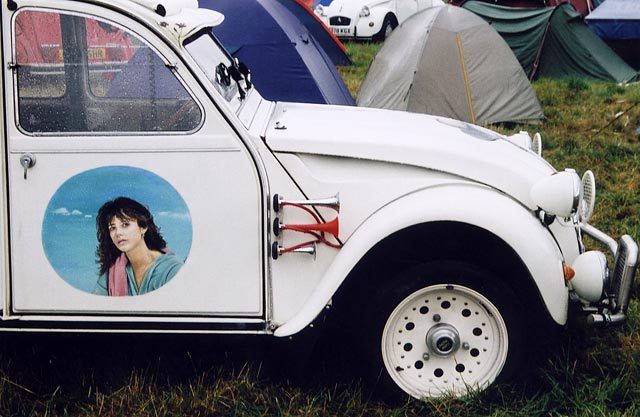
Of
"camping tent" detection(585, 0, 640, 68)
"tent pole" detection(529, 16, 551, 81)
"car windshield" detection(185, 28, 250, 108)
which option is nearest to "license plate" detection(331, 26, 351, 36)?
"tent pole" detection(529, 16, 551, 81)

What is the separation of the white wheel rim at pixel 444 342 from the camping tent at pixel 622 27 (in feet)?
32.5

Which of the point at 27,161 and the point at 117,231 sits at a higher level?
the point at 27,161

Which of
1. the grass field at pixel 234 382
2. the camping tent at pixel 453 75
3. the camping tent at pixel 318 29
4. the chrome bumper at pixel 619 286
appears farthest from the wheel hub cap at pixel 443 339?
the camping tent at pixel 318 29

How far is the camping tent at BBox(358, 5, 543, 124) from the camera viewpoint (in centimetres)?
888

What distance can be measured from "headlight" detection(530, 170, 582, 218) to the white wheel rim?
0.48 metres

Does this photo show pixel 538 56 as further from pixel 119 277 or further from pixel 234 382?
pixel 119 277

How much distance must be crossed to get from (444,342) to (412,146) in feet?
2.84

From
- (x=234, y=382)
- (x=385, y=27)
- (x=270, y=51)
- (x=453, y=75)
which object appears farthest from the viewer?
(x=385, y=27)

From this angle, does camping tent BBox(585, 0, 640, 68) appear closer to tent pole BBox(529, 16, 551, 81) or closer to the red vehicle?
tent pole BBox(529, 16, 551, 81)

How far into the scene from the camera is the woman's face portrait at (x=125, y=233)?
11.1 ft

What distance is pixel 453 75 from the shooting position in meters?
9.01

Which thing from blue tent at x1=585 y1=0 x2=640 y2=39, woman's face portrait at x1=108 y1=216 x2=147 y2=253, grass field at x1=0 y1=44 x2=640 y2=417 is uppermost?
blue tent at x1=585 y1=0 x2=640 y2=39

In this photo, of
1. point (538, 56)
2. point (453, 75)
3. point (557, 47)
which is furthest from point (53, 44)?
point (557, 47)

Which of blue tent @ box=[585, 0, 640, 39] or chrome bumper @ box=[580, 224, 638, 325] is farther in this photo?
blue tent @ box=[585, 0, 640, 39]
